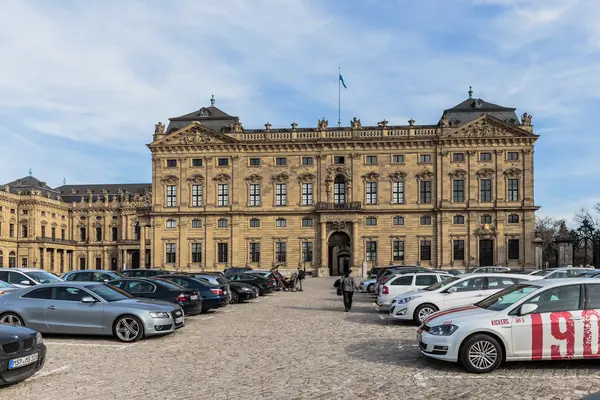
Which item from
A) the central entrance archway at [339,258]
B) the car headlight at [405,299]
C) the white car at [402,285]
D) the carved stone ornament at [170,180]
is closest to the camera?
the car headlight at [405,299]

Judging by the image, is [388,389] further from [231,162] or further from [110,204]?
[110,204]

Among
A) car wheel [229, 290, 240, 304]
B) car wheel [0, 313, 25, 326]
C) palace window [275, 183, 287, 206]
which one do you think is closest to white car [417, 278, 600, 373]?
car wheel [0, 313, 25, 326]

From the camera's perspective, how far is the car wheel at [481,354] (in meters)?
9.90

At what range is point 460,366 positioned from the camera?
34.4 feet

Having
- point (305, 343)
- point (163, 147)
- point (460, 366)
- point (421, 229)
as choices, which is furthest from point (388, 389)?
point (163, 147)

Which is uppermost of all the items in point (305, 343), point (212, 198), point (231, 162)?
point (231, 162)

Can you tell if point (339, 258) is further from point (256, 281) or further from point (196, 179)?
point (256, 281)

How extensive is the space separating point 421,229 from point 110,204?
6029cm

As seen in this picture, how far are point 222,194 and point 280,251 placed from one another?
31.0ft

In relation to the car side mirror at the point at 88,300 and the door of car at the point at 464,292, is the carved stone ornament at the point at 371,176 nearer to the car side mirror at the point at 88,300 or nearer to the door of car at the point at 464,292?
the door of car at the point at 464,292

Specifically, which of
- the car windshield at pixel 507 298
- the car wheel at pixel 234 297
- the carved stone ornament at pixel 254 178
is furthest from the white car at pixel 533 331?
the carved stone ornament at pixel 254 178

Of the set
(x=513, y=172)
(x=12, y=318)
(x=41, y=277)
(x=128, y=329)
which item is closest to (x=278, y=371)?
(x=128, y=329)

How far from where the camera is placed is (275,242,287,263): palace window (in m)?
64.6

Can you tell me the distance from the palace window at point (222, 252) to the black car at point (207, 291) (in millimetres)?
43223
